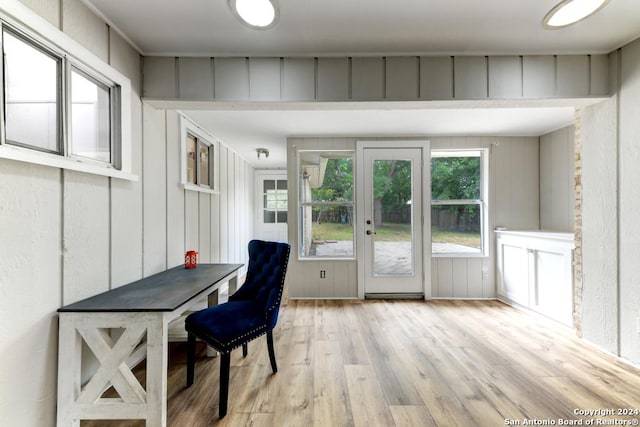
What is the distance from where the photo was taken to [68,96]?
1424 mm

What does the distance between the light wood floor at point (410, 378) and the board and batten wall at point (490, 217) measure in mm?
826

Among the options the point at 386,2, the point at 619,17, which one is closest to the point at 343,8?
the point at 386,2

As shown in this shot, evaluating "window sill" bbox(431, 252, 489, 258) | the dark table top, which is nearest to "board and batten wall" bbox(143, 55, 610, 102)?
the dark table top

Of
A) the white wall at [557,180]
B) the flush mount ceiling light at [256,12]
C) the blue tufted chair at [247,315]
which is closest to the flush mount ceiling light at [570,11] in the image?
the flush mount ceiling light at [256,12]

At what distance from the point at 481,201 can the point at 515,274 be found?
1.02 m

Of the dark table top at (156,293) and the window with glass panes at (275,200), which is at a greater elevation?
the window with glass panes at (275,200)

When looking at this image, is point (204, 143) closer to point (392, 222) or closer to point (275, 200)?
point (392, 222)

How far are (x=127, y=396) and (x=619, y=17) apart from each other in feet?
11.6

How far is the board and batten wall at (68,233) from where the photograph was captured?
1162 mm

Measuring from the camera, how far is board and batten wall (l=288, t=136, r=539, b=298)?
356cm

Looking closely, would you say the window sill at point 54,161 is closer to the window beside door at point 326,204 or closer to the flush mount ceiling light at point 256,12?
the flush mount ceiling light at point 256,12

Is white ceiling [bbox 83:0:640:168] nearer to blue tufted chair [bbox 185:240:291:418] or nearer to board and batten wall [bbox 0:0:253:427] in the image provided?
board and batten wall [bbox 0:0:253:427]

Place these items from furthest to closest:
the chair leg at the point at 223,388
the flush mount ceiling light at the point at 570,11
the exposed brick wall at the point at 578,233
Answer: the exposed brick wall at the point at 578,233
the chair leg at the point at 223,388
the flush mount ceiling light at the point at 570,11

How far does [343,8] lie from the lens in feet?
4.99
